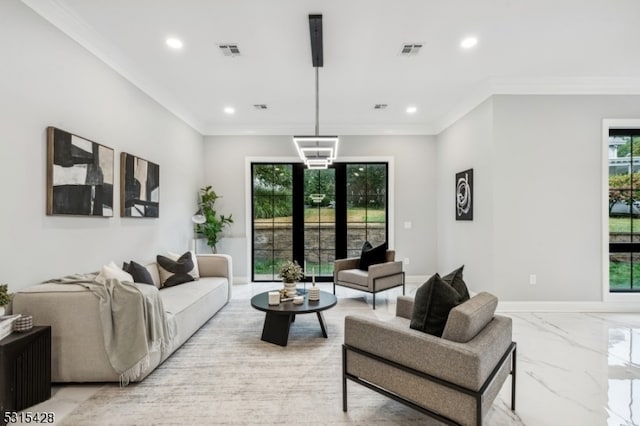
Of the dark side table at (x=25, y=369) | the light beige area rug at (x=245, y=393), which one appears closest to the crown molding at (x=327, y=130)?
the light beige area rug at (x=245, y=393)

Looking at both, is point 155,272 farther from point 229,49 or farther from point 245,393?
point 229,49

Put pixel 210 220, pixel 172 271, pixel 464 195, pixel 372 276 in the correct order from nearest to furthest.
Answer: pixel 172 271 < pixel 372 276 < pixel 464 195 < pixel 210 220

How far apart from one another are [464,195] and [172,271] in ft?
14.1

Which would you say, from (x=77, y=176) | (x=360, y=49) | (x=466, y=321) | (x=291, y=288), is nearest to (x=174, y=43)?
(x=77, y=176)

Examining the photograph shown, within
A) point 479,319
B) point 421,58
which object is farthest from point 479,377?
point 421,58

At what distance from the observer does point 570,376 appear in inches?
99.7

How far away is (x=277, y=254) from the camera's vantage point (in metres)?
6.17

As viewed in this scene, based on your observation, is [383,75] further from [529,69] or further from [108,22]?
[108,22]

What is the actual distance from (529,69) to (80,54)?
4.76 meters

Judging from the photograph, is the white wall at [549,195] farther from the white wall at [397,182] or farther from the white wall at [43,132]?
the white wall at [43,132]

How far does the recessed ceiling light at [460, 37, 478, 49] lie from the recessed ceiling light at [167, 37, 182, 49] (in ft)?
9.17

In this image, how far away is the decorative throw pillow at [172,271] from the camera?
12.8 feet

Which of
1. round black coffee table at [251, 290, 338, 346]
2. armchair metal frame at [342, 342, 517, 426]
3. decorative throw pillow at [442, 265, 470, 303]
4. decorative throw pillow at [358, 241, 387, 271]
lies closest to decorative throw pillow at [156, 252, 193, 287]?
round black coffee table at [251, 290, 338, 346]

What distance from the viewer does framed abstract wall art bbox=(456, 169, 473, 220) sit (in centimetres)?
463
